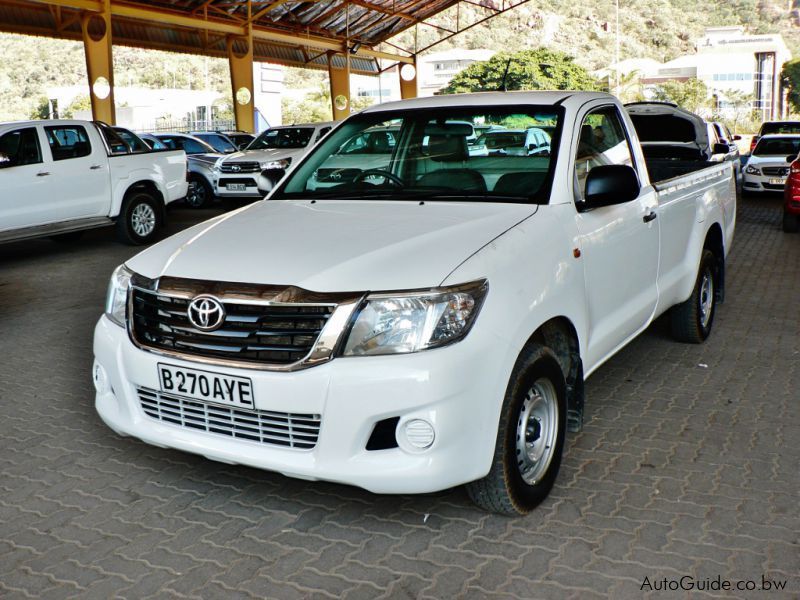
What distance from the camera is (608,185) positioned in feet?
12.7

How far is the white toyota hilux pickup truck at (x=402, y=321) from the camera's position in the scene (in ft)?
9.92

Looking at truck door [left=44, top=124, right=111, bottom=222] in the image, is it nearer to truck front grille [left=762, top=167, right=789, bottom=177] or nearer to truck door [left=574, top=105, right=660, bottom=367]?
truck door [left=574, top=105, right=660, bottom=367]

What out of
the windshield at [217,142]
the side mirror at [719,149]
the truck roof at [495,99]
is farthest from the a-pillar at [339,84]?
the truck roof at [495,99]

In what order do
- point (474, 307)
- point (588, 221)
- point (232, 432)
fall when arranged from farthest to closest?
point (588, 221), point (232, 432), point (474, 307)

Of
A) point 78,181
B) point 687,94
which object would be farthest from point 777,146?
point 687,94

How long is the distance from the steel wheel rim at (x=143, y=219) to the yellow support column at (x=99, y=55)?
12307 mm

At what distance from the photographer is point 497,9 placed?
114 ft

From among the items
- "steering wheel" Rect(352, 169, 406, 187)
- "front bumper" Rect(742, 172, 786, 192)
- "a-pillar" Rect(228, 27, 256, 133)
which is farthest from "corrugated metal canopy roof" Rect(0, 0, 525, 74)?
"steering wheel" Rect(352, 169, 406, 187)

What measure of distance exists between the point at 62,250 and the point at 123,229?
91cm

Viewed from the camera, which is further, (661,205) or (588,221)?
(661,205)

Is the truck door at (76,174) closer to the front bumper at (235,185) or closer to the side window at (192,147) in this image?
the front bumper at (235,185)

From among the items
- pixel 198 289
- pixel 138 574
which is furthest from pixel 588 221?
pixel 138 574

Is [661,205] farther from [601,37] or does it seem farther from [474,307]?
[601,37]

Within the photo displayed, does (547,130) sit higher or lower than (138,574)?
higher
